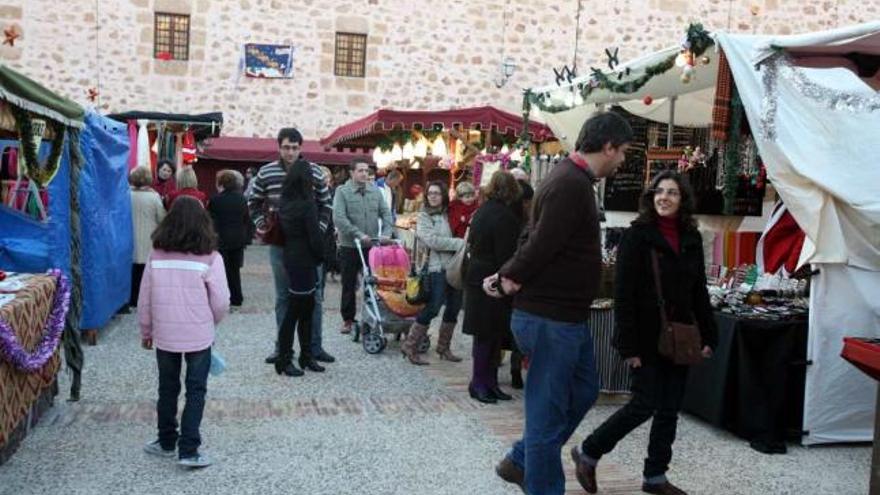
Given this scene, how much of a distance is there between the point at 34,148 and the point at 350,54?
16.2 meters

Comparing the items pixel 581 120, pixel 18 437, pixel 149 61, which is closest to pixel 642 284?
pixel 18 437

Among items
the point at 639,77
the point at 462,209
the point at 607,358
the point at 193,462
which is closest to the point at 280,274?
the point at 462,209

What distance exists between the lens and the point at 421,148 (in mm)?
13539

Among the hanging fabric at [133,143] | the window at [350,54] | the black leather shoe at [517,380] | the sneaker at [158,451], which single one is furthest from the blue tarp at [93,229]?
the window at [350,54]

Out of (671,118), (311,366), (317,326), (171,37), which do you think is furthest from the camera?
(171,37)

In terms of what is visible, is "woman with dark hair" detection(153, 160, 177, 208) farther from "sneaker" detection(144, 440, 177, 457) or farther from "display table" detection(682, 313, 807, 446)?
"display table" detection(682, 313, 807, 446)

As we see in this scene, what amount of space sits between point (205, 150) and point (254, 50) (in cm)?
271

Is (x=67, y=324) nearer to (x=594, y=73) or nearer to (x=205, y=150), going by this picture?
(x=594, y=73)

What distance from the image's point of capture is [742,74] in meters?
5.49

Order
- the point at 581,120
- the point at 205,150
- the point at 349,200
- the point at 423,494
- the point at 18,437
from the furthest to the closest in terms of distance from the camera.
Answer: the point at 205,150 < the point at 581,120 < the point at 349,200 < the point at 18,437 < the point at 423,494

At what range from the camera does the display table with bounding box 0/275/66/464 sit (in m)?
4.12

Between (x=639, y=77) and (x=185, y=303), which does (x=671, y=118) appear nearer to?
(x=639, y=77)

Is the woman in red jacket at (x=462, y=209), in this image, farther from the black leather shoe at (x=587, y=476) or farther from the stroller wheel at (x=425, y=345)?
the black leather shoe at (x=587, y=476)

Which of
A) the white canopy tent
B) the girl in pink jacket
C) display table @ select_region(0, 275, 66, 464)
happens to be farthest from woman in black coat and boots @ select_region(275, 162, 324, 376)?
the white canopy tent
